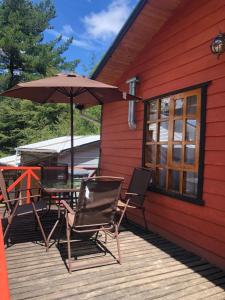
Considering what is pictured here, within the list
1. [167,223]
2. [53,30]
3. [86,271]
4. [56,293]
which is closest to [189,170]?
[167,223]

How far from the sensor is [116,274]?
334 cm

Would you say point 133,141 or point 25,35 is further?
point 25,35

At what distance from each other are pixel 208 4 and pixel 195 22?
11.4 inches

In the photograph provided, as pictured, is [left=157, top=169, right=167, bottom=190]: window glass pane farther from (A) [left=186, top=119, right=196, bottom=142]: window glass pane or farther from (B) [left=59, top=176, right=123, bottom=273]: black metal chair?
(B) [left=59, top=176, right=123, bottom=273]: black metal chair

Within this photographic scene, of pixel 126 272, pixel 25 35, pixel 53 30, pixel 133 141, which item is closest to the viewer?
pixel 126 272

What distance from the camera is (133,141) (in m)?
5.92

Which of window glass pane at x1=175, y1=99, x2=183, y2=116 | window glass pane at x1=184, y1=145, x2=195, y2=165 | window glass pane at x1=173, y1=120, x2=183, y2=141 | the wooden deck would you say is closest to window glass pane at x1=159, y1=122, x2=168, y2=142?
window glass pane at x1=173, y1=120, x2=183, y2=141

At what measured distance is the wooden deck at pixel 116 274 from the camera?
9.66 ft

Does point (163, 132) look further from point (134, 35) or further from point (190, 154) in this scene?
point (134, 35)

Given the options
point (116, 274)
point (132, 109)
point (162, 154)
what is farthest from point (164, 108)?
point (116, 274)

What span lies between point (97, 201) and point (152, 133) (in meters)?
2.09

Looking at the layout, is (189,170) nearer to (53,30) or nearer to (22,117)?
(22,117)

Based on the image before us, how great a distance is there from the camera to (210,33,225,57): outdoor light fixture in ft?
12.1

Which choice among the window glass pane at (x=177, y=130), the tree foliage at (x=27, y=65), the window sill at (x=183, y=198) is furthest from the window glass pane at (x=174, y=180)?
the tree foliage at (x=27, y=65)
